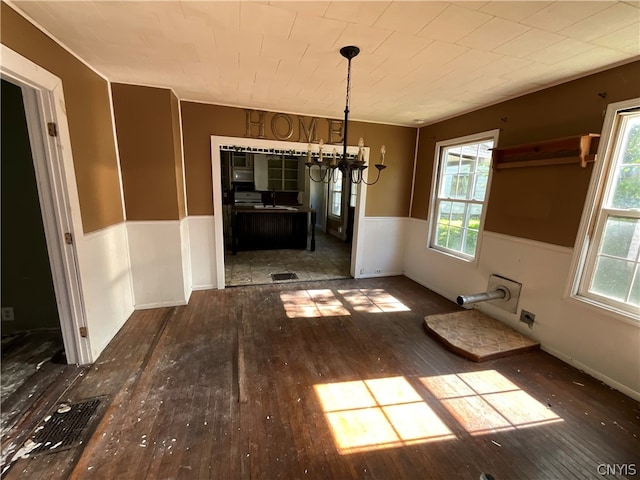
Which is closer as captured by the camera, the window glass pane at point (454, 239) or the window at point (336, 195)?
the window glass pane at point (454, 239)

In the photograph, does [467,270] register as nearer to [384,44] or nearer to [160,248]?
[384,44]

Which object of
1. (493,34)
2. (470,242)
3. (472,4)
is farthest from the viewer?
(470,242)

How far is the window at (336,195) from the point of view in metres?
7.73

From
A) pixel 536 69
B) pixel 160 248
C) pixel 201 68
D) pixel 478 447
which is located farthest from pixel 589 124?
pixel 160 248

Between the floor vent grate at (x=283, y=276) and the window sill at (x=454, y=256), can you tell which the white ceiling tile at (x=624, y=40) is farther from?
the floor vent grate at (x=283, y=276)

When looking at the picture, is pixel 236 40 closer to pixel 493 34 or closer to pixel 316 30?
pixel 316 30

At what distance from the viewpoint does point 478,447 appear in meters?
1.61

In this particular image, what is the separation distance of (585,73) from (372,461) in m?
3.30

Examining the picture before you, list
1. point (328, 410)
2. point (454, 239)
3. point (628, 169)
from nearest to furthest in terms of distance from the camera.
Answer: point (328, 410), point (628, 169), point (454, 239)

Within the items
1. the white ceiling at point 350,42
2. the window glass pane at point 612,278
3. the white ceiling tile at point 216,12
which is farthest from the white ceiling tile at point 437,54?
the window glass pane at point 612,278

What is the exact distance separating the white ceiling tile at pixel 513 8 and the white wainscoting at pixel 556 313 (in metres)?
1.93

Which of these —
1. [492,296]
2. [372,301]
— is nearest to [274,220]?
[372,301]

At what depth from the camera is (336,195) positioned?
7961 millimetres

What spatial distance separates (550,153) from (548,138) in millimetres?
156
